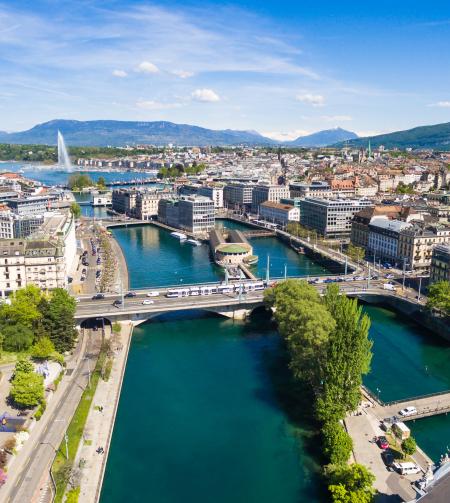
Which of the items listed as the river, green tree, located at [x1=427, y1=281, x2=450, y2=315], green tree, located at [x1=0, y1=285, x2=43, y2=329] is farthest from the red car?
green tree, located at [x1=0, y1=285, x2=43, y2=329]

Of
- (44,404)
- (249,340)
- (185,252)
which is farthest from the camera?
(185,252)

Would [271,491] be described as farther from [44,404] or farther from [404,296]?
[404,296]

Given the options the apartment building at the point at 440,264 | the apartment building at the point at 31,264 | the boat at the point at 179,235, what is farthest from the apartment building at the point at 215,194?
the apartment building at the point at 440,264

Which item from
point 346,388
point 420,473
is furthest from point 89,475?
point 420,473

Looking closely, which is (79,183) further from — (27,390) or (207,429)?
(207,429)

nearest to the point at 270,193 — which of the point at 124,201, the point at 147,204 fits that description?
the point at 147,204

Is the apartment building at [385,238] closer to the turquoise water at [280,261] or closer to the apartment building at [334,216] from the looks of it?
the turquoise water at [280,261]

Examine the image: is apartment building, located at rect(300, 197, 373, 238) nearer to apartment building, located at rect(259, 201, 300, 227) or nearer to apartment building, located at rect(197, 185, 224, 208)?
apartment building, located at rect(259, 201, 300, 227)
